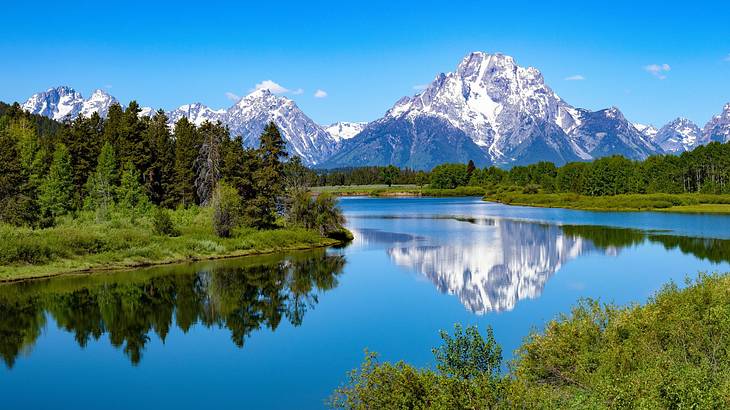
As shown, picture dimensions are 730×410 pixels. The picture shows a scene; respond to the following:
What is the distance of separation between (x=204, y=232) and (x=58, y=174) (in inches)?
883

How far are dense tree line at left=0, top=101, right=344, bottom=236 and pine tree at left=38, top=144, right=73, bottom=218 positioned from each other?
0.4 inches

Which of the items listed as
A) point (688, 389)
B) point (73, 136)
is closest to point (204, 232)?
point (73, 136)

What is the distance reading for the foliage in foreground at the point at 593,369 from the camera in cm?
1608

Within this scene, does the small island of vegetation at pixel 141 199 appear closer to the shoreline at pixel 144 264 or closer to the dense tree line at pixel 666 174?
the shoreline at pixel 144 264

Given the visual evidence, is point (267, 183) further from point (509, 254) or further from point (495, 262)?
point (495, 262)

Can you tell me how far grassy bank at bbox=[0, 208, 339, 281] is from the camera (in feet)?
171

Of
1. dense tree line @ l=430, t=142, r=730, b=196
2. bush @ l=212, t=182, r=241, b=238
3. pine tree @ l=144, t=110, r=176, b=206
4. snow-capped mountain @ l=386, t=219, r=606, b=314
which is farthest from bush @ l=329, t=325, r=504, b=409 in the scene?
dense tree line @ l=430, t=142, r=730, b=196

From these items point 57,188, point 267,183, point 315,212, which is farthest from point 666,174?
point 57,188

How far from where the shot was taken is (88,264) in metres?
54.1

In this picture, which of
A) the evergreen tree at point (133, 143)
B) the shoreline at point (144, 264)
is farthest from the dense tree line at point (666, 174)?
the evergreen tree at point (133, 143)

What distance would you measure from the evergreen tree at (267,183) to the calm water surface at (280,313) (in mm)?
10545

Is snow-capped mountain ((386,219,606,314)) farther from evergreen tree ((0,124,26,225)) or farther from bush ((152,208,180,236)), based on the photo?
evergreen tree ((0,124,26,225))

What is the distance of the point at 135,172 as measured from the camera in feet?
286

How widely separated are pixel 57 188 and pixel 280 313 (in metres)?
49.3
